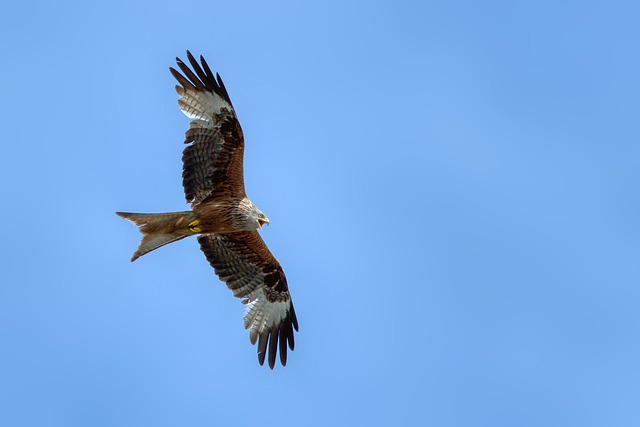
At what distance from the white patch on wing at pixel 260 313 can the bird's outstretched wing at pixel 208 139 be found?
204 centimetres

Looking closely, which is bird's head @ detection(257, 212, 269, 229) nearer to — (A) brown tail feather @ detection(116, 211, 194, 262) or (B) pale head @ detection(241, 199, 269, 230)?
(B) pale head @ detection(241, 199, 269, 230)

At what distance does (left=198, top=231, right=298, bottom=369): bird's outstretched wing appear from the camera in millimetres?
16391

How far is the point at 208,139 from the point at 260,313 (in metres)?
3.11

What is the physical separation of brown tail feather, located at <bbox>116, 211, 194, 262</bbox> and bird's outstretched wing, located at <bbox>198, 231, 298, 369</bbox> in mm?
1125

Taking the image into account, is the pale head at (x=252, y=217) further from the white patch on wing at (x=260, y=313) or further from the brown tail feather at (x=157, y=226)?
the white patch on wing at (x=260, y=313)

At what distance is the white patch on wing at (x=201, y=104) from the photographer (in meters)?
15.5

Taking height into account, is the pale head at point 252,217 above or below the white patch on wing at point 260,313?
above

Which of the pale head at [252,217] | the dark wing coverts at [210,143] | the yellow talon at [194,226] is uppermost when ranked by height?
the dark wing coverts at [210,143]

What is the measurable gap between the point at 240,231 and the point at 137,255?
1.68 meters

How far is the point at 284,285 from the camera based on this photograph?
55.5 feet

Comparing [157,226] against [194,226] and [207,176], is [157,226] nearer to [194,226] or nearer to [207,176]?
[194,226]

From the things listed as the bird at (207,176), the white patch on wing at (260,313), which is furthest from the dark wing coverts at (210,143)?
the white patch on wing at (260,313)

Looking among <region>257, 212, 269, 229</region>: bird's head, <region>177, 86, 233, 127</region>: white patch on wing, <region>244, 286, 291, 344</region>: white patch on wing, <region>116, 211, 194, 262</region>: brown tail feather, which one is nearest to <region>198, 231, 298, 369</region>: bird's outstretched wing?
<region>244, 286, 291, 344</region>: white patch on wing

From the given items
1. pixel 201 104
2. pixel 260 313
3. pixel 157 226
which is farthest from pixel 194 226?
pixel 260 313
